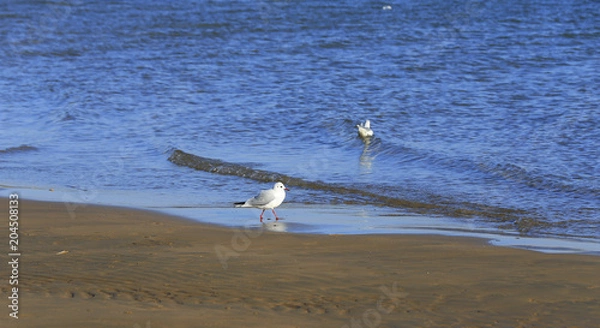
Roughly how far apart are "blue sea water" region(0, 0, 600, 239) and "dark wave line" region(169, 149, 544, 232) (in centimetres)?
4

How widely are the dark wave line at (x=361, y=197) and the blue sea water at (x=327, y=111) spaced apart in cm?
4

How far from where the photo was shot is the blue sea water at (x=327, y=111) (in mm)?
10922

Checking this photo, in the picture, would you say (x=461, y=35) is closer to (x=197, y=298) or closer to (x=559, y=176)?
(x=559, y=176)

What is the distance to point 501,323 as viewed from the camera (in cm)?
599

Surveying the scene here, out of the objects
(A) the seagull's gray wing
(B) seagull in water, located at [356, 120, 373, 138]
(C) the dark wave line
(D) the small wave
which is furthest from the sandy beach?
(B) seagull in water, located at [356, 120, 373, 138]

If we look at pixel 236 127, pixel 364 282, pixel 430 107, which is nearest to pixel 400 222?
pixel 364 282

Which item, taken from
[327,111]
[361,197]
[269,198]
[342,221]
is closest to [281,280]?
[269,198]

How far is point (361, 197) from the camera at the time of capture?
10.7m

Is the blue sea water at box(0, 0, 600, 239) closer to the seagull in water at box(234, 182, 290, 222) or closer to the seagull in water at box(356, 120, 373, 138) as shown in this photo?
the seagull in water at box(356, 120, 373, 138)

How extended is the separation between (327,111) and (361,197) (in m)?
5.83

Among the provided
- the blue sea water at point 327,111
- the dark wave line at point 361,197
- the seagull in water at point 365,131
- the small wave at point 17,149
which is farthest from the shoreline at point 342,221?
the seagull in water at point 365,131

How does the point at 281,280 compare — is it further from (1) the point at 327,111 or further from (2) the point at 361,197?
(1) the point at 327,111

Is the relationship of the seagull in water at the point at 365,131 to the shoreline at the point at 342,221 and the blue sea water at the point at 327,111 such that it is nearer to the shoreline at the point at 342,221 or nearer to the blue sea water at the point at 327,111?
the blue sea water at the point at 327,111

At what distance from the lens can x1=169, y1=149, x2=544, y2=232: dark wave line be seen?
9641mm
